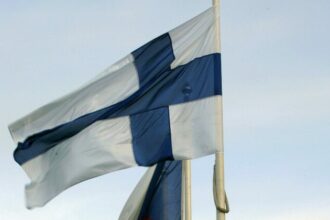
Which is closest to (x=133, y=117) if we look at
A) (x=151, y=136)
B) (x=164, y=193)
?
(x=151, y=136)

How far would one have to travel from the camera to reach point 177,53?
14164 mm

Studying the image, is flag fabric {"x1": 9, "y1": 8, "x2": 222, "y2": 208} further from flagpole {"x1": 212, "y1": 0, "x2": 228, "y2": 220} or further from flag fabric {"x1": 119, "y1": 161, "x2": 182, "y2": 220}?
flag fabric {"x1": 119, "y1": 161, "x2": 182, "y2": 220}

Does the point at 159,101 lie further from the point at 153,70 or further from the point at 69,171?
the point at 69,171

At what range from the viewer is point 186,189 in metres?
15.8

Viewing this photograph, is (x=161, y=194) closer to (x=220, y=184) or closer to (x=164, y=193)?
(x=164, y=193)

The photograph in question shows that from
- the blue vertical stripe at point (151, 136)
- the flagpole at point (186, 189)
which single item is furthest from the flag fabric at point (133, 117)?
the flagpole at point (186, 189)

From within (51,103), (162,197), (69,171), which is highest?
(51,103)

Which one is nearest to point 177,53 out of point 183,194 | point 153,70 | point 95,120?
point 153,70

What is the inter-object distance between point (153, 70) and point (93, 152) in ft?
5.46

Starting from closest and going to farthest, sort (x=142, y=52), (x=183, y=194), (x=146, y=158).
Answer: (x=146, y=158), (x=142, y=52), (x=183, y=194)

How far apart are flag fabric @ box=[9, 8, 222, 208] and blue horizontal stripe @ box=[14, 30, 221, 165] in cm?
2

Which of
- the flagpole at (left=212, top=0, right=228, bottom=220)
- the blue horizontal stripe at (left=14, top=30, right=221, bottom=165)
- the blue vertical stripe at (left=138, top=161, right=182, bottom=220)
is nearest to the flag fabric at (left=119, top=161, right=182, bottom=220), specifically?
the blue vertical stripe at (left=138, top=161, right=182, bottom=220)

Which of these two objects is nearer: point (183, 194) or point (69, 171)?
point (69, 171)

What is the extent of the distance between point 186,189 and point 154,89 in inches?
95.8
